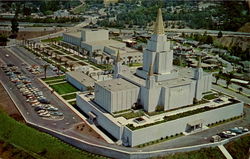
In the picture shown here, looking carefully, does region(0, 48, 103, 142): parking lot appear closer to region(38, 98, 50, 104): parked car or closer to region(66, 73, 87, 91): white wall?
region(38, 98, 50, 104): parked car

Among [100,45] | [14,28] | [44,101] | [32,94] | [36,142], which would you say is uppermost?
[14,28]

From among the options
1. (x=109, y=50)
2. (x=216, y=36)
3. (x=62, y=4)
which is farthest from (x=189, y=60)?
(x=62, y=4)

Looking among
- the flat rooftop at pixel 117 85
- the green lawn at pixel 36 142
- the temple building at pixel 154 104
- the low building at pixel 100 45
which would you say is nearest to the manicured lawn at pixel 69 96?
the temple building at pixel 154 104

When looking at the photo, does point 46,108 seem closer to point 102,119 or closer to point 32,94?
point 32,94

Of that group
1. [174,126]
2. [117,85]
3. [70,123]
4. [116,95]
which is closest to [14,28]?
[70,123]

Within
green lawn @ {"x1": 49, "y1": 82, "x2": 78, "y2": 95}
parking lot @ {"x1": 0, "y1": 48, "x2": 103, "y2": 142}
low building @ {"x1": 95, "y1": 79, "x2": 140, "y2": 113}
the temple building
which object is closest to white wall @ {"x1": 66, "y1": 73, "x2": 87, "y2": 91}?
green lawn @ {"x1": 49, "y1": 82, "x2": 78, "y2": 95}

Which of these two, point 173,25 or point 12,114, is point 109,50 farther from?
point 173,25
